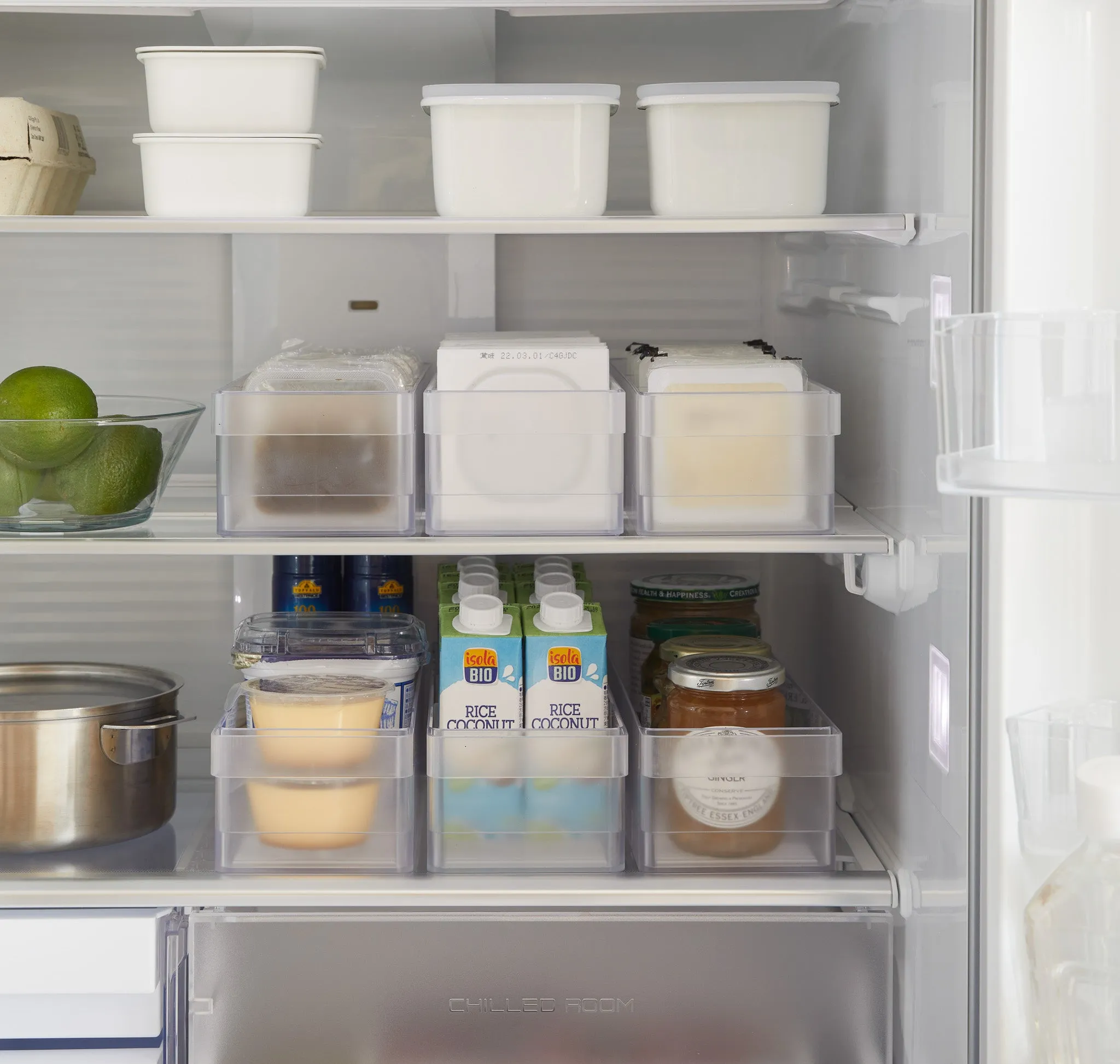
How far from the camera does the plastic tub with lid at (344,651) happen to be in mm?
1535

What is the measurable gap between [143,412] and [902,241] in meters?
1.07

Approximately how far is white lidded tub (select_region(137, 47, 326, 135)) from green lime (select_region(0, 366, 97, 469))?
31 centimetres

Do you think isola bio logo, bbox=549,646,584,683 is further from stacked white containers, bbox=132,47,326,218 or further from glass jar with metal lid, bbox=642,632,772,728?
stacked white containers, bbox=132,47,326,218

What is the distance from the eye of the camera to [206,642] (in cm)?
199

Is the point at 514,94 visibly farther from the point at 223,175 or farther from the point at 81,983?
the point at 81,983

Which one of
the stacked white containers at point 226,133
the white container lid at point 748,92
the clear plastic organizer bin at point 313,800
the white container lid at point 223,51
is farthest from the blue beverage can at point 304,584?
the white container lid at point 748,92

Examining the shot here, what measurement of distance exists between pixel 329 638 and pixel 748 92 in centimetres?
79

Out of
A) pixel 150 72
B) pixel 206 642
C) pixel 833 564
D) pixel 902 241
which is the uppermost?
pixel 150 72

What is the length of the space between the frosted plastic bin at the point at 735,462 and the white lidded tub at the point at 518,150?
9.4 inches

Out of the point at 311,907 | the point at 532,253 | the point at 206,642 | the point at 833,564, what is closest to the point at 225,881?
the point at 311,907

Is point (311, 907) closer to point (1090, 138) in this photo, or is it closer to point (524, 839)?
point (524, 839)

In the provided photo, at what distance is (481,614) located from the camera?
4.88 ft

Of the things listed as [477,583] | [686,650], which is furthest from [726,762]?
[477,583]

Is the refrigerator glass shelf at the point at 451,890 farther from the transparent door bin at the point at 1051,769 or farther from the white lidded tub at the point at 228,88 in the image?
the white lidded tub at the point at 228,88
